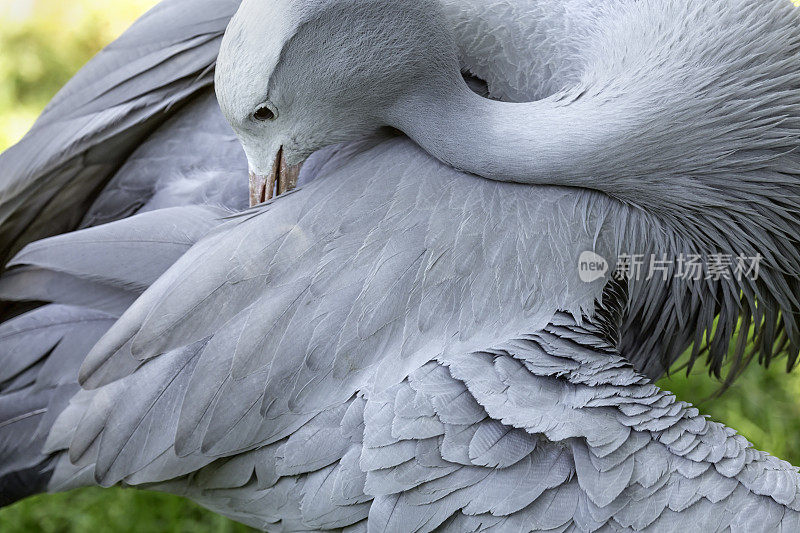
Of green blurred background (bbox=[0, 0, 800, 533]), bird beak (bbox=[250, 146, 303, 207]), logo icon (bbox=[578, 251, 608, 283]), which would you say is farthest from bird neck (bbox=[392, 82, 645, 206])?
green blurred background (bbox=[0, 0, 800, 533])

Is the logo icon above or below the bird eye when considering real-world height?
below

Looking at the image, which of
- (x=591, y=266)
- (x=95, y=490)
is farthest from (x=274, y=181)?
(x=95, y=490)

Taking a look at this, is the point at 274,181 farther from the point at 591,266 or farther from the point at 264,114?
the point at 591,266

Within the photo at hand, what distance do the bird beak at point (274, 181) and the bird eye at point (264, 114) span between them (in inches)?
5.4

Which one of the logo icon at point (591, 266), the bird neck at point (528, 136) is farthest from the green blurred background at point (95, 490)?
the bird neck at point (528, 136)

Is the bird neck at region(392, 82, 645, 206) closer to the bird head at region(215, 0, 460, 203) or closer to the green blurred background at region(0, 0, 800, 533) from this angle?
the bird head at region(215, 0, 460, 203)

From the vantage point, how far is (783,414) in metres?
3.64

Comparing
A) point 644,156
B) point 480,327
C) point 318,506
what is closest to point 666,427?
point 480,327

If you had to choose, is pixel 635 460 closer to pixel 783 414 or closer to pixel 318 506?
pixel 318 506

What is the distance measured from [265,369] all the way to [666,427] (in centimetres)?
86

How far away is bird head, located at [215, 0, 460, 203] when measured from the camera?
1889mm

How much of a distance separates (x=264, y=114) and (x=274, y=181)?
0.70 ft

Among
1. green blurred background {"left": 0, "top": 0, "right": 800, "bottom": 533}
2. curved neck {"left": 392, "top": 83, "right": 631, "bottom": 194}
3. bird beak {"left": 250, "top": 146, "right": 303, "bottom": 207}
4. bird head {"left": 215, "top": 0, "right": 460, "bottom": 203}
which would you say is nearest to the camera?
bird head {"left": 215, "top": 0, "right": 460, "bottom": 203}

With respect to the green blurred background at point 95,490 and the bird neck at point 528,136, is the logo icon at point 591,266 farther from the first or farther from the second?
the green blurred background at point 95,490
